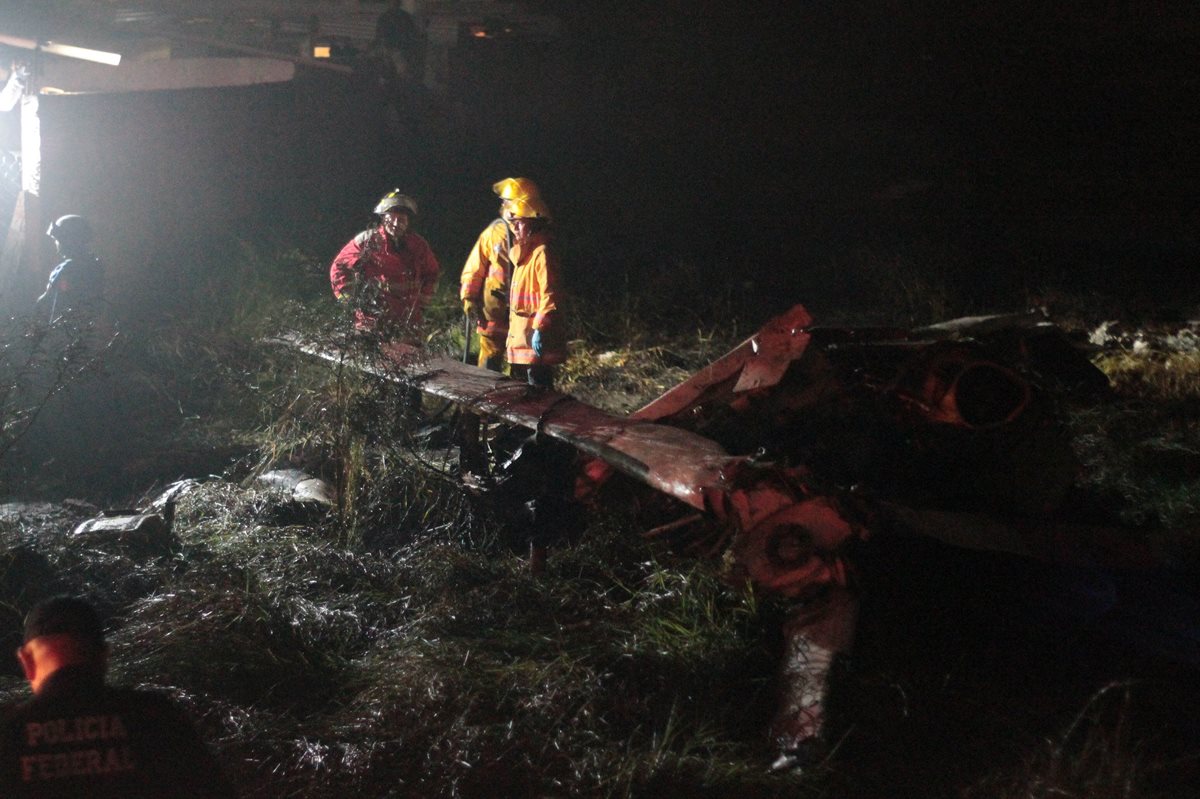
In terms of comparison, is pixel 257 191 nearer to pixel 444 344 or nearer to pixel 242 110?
pixel 242 110

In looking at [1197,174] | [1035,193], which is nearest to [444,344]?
[1035,193]

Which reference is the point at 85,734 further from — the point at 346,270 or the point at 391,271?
the point at 391,271

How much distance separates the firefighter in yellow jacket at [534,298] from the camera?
21.8ft

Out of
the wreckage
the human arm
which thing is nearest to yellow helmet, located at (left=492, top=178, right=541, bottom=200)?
the human arm

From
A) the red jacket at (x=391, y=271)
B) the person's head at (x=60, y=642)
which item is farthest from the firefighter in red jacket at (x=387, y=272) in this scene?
the person's head at (x=60, y=642)

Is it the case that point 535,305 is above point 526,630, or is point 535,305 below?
above

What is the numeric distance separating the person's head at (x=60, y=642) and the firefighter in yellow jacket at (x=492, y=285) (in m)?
4.91

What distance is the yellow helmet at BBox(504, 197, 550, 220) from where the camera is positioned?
266 inches

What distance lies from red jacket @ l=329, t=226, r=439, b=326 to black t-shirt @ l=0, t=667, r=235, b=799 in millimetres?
3480

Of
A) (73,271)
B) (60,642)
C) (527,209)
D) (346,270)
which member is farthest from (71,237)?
(60,642)

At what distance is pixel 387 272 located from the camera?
7191 mm

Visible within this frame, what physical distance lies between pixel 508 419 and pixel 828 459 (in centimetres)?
156

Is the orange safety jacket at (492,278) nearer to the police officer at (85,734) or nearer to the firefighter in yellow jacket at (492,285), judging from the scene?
the firefighter in yellow jacket at (492,285)

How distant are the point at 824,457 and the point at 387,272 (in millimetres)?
3603
